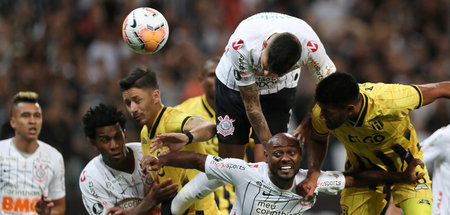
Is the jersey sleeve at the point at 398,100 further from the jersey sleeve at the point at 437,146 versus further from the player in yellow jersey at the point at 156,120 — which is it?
the player in yellow jersey at the point at 156,120

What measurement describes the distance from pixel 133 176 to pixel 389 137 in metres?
2.58

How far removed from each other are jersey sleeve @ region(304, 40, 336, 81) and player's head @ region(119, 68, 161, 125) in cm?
163

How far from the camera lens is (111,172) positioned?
24.0 feet

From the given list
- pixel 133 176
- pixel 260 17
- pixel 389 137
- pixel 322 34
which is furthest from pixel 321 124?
pixel 322 34

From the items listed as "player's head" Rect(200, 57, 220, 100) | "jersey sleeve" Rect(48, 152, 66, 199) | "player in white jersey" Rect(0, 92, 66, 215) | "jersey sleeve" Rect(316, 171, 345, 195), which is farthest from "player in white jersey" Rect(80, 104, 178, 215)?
"jersey sleeve" Rect(316, 171, 345, 195)

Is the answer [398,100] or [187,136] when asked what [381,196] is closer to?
[398,100]

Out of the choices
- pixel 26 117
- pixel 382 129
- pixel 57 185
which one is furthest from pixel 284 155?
pixel 26 117

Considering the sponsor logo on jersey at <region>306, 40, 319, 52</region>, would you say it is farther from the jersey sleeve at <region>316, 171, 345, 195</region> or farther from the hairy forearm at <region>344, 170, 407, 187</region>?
the hairy forearm at <region>344, 170, 407, 187</region>

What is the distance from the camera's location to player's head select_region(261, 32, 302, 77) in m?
5.59

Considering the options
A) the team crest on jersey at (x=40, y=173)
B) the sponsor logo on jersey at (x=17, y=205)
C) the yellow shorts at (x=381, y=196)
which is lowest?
the sponsor logo on jersey at (x=17, y=205)

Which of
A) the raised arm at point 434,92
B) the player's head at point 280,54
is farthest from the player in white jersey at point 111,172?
the raised arm at point 434,92

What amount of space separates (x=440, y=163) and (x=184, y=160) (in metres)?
2.80

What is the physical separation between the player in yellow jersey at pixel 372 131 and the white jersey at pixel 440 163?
0.82 metres

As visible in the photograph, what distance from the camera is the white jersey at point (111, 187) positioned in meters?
7.26
